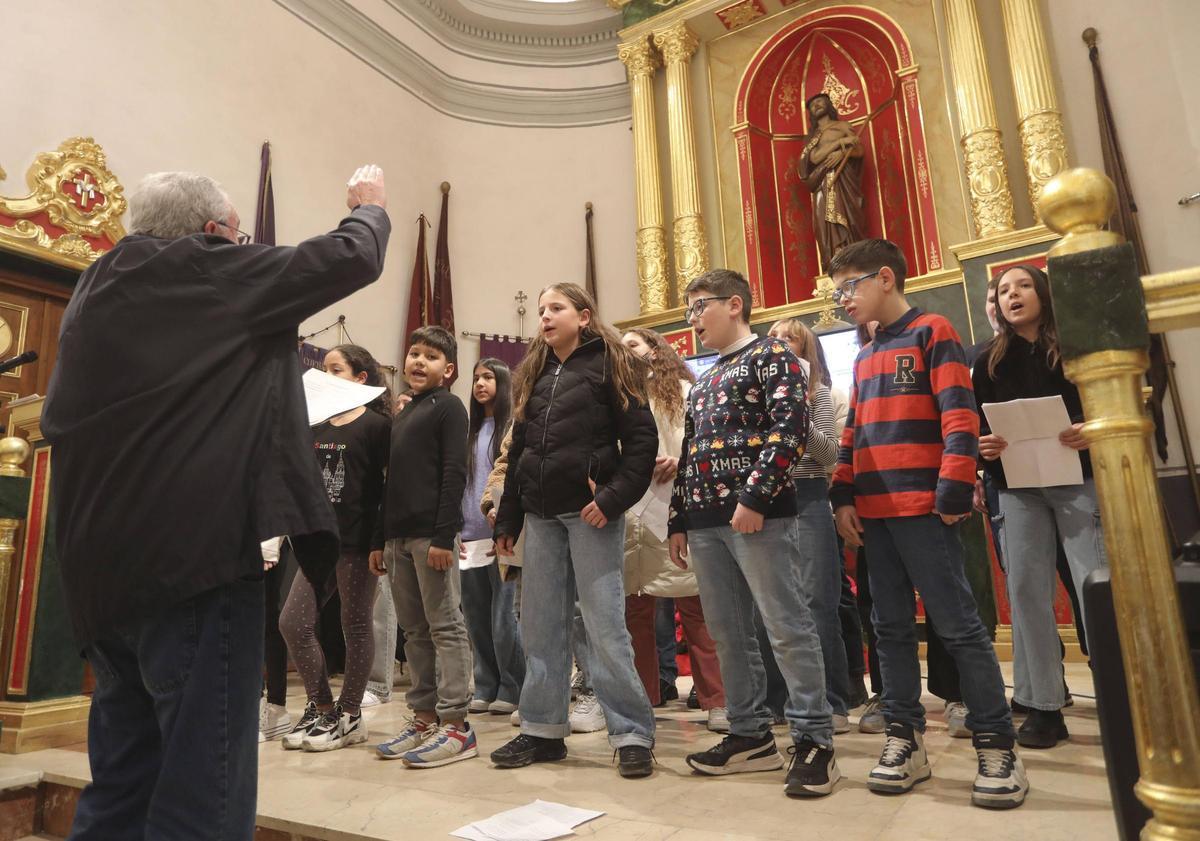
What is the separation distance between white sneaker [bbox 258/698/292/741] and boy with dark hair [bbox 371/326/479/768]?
57 centimetres

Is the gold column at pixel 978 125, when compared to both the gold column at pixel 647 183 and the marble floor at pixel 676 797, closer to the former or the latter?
the gold column at pixel 647 183

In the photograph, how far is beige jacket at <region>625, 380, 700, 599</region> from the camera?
9.08 feet

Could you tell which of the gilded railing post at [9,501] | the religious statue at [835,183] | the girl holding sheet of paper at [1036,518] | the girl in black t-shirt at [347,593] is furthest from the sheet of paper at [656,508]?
the religious statue at [835,183]

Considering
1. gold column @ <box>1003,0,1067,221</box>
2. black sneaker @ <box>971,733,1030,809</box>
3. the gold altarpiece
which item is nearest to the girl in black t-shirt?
black sneaker @ <box>971,733,1030,809</box>

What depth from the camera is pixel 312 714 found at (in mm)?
2516

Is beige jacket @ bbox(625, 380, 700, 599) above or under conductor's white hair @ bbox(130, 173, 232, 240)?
under

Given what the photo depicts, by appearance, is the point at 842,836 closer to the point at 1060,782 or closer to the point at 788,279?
the point at 1060,782

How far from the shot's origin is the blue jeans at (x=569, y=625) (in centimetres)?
206

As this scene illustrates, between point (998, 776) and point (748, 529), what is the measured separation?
0.71m

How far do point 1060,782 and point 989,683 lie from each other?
29cm

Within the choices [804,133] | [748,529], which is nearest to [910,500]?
[748,529]

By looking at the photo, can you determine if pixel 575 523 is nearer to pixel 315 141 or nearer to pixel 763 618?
pixel 763 618

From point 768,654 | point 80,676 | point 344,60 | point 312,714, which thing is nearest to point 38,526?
point 80,676

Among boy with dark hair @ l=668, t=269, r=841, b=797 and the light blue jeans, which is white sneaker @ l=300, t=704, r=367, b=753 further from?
the light blue jeans
